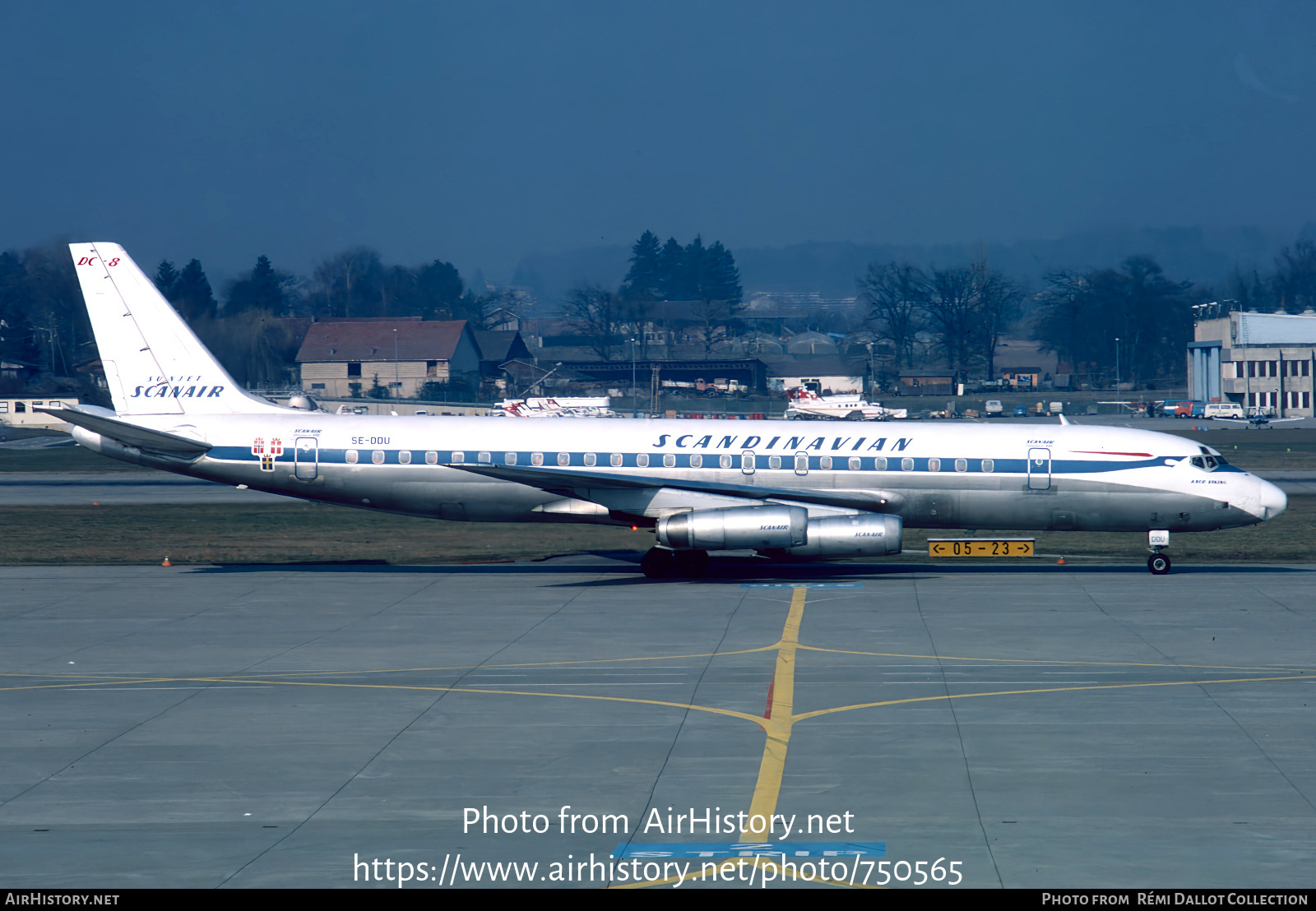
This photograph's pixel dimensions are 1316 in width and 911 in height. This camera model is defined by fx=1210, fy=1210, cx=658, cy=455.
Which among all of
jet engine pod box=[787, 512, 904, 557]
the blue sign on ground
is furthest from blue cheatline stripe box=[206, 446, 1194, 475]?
the blue sign on ground

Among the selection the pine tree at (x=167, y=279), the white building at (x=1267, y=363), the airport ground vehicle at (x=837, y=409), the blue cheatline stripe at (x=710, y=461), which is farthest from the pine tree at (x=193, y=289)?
the blue cheatline stripe at (x=710, y=461)

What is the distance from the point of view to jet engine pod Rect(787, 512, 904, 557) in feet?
99.0

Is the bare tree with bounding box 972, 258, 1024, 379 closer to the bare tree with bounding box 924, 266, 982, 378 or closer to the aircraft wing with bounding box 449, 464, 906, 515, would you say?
the bare tree with bounding box 924, 266, 982, 378

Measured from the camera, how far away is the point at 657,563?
32750 millimetres

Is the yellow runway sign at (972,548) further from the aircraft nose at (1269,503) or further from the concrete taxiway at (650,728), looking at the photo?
the aircraft nose at (1269,503)

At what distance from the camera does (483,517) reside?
33781 millimetres

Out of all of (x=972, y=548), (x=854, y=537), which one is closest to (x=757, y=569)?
(x=854, y=537)

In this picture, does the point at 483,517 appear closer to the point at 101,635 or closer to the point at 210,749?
the point at 101,635

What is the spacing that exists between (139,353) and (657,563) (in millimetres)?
16547

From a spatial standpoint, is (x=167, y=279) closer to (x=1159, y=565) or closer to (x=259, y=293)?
(x=259, y=293)

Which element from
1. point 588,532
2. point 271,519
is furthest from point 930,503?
point 271,519

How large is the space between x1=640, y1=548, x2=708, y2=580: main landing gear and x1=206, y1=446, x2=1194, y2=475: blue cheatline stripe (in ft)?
7.69

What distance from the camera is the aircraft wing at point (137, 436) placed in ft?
109

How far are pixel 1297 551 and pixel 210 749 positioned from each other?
A: 33289mm
